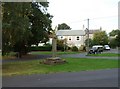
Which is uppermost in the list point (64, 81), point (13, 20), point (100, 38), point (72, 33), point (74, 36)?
point (72, 33)

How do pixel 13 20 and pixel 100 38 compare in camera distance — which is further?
pixel 100 38

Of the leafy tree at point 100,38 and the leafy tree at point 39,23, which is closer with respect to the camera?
the leafy tree at point 39,23

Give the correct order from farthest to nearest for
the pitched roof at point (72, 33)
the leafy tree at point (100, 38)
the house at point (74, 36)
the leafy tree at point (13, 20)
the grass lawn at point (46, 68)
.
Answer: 1. the pitched roof at point (72, 33)
2. the house at point (74, 36)
3. the leafy tree at point (100, 38)
4. the leafy tree at point (13, 20)
5. the grass lawn at point (46, 68)

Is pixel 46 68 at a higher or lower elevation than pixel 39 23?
lower

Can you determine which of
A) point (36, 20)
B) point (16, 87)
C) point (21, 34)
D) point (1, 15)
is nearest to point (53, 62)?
point (21, 34)

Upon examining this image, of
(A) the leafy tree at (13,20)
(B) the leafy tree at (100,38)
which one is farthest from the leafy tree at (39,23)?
(B) the leafy tree at (100,38)

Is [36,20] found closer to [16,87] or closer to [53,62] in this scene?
[53,62]

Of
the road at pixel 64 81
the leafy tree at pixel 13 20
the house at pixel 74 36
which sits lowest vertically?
the road at pixel 64 81

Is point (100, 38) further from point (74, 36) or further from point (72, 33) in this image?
point (72, 33)

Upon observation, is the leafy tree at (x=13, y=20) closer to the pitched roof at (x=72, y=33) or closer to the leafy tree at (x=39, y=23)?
Result: the leafy tree at (x=39, y=23)

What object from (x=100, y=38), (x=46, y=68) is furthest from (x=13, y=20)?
(x=100, y=38)

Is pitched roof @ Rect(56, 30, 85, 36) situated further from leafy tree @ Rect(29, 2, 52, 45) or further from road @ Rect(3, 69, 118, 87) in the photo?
road @ Rect(3, 69, 118, 87)

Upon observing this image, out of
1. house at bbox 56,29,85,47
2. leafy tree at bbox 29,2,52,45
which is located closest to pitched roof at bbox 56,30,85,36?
house at bbox 56,29,85,47

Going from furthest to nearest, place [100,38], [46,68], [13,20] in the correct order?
[100,38], [46,68], [13,20]
